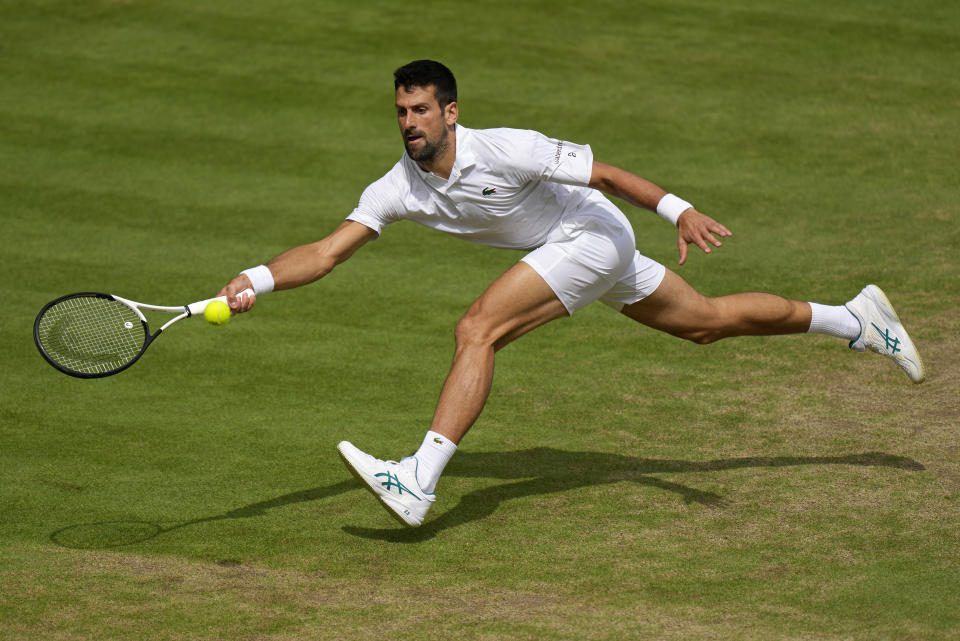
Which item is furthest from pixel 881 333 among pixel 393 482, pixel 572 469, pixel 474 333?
pixel 393 482

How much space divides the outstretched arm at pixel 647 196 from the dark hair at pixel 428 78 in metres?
0.84

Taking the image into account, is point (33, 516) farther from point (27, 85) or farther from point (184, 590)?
point (27, 85)

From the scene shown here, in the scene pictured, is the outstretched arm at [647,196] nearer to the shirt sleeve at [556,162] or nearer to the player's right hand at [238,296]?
the shirt sleeve at [556,162]

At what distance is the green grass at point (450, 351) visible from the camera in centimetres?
577

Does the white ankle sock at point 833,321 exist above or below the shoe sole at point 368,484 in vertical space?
above

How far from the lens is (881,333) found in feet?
24.8

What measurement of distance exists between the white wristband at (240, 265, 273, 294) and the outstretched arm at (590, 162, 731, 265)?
1645mm

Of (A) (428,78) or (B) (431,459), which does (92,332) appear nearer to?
(B) (431,459)

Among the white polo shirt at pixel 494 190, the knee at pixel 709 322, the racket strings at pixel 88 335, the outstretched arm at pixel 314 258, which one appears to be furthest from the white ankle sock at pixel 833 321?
the racket strings at pixel 88 335

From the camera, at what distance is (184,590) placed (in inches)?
227

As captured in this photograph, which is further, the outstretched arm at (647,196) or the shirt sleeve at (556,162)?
the shirt sleeve at (556,162)

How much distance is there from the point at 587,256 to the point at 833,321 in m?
1.68

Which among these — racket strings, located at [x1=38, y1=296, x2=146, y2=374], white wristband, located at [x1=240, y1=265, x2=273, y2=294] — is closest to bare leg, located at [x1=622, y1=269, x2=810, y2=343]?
white wristband, located at [x1=240, y1=265, x2=273, y2=294]

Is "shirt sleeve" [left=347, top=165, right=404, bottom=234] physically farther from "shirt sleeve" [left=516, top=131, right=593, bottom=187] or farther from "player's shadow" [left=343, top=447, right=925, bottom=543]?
"player's shadow" [left=343, top=447, right=925, bottom=543]
